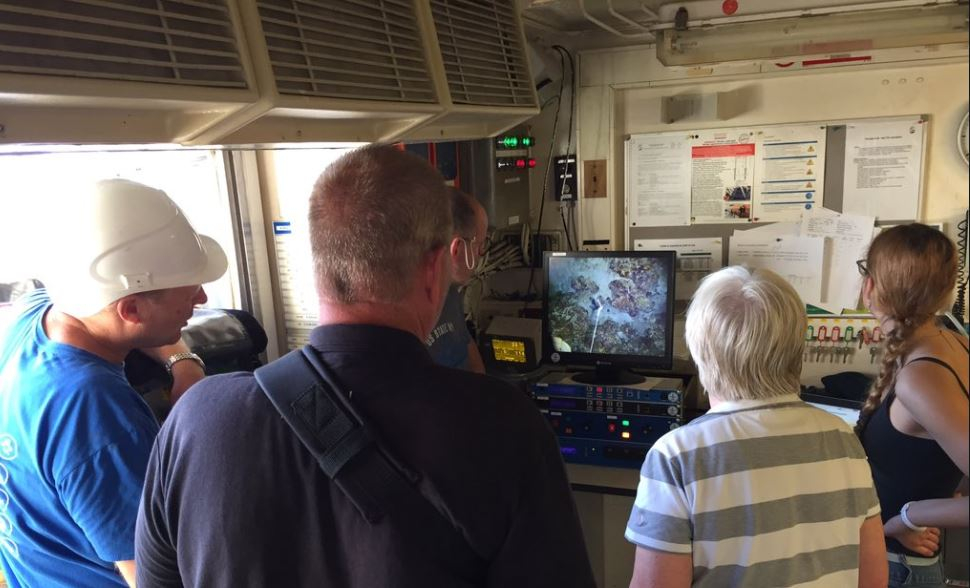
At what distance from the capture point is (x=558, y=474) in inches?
35.4

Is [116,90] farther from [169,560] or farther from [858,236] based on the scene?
[858,236]

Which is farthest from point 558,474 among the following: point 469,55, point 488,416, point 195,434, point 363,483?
point 469,55

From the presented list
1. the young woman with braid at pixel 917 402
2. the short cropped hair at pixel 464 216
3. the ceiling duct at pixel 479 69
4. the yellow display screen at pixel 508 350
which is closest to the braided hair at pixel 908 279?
the young woman with braid at pixel 917 402

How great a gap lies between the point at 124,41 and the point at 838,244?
249cm

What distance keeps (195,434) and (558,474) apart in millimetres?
492

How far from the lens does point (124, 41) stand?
1029mm

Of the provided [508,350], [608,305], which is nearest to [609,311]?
[608,305]

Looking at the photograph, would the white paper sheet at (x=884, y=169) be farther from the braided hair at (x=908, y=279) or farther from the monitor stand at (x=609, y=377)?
the braided hair at (x=908, y=279)

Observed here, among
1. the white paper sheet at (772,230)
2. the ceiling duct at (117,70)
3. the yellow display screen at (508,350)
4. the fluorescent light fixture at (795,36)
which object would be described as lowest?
the yellow display screen at (508,350)

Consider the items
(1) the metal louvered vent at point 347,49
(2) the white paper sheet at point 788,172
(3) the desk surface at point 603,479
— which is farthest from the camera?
(2) the white paper sheet at point 788,172

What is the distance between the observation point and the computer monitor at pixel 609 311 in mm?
2436

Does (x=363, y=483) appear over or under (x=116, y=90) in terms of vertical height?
under

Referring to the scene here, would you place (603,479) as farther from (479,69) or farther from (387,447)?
(387,447)

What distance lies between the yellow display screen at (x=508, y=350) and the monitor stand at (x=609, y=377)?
0.73 feet
